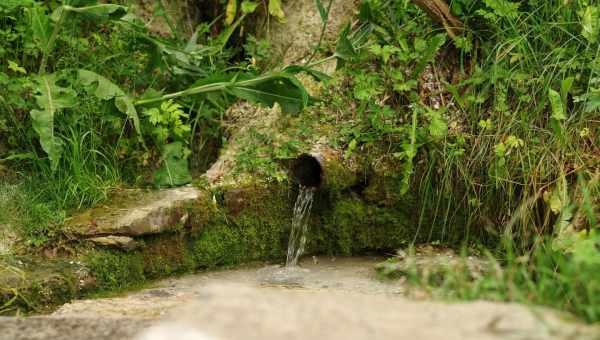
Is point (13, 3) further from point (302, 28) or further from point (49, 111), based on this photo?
point (302, 28)

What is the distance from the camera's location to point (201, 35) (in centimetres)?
592

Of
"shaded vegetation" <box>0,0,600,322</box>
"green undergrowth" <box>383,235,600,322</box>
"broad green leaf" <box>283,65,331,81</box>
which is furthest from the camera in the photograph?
"broad green leaf" <box>283,65,331,81</box>

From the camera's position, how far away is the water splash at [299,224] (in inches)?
197

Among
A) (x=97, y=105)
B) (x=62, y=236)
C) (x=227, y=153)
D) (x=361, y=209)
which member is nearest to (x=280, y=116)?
(x=227, y=153)

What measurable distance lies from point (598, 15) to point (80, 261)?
11.2 ft

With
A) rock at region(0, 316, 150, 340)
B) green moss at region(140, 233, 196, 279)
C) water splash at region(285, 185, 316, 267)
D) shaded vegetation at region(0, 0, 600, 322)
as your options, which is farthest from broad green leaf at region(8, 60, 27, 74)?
rock at region(0, 316, 150, 340)

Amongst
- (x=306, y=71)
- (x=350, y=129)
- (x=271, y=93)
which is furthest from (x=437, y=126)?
(x=271, y=93)

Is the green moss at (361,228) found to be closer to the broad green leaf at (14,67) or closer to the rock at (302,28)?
the rock at (302,28)

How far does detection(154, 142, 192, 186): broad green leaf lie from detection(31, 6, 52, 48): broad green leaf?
0.99m

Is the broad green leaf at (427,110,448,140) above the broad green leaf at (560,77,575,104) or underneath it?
underneath

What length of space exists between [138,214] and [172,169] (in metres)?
0.52

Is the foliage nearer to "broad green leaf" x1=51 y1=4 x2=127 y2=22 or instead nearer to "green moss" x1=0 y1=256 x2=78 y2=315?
"broad green leaf" x1=51 y1=4 x2=127 y2=22

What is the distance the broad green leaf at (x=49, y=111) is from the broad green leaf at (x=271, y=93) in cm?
101

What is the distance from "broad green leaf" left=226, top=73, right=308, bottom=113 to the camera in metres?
4.95
